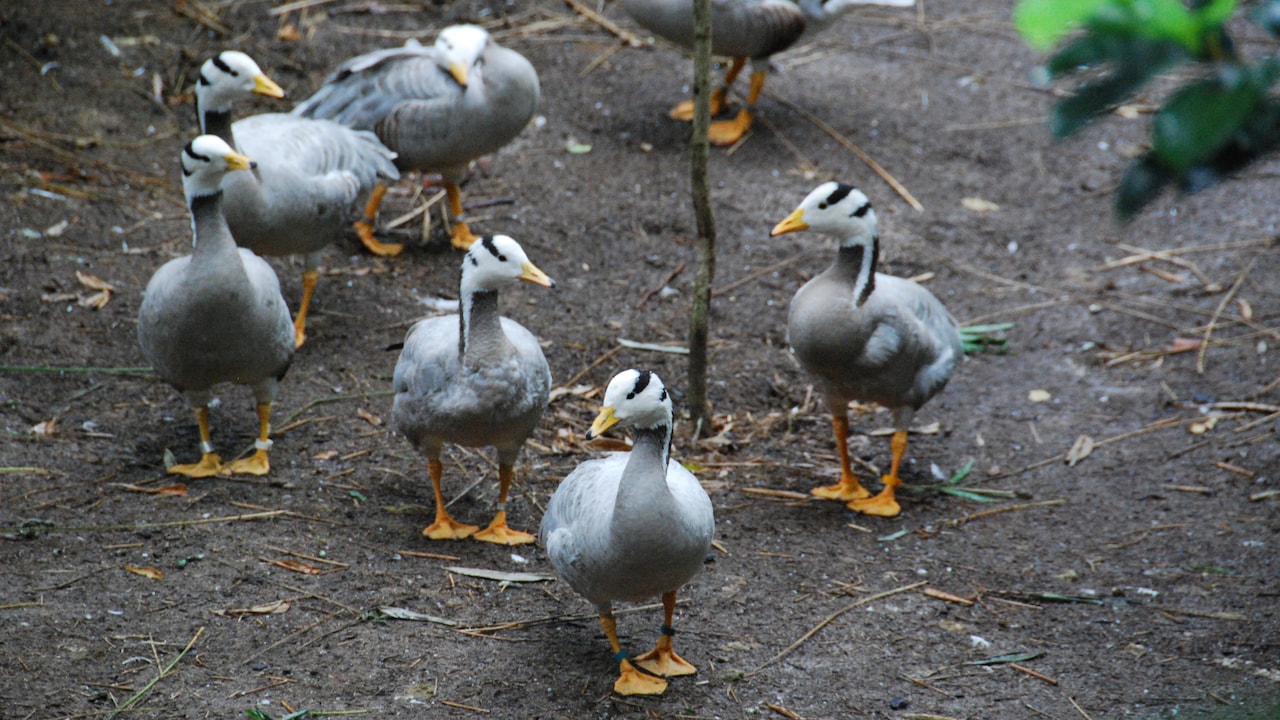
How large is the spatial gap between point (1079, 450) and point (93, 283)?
17.7 ft

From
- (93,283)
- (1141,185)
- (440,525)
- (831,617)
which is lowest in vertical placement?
(831,617)

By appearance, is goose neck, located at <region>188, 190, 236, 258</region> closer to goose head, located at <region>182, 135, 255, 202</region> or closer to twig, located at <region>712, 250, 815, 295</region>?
goose head, located at <region>182, 135, 255, 202</region>

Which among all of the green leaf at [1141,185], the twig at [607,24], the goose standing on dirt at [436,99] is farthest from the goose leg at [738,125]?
the green leaf at [1141,185]

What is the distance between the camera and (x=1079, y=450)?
18.4ft

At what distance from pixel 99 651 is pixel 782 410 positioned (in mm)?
3576

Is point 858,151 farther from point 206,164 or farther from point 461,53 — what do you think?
point 206,164

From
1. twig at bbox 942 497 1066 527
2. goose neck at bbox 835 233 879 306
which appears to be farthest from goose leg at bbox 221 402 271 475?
twig at bbox 942 497 1066 527

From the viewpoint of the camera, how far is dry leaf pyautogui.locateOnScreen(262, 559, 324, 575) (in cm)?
422

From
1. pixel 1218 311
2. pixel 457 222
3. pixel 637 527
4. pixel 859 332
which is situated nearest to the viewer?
pixel 637 527

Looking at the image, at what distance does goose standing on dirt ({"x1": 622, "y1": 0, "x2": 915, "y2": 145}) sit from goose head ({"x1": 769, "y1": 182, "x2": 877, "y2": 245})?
269 centimetres

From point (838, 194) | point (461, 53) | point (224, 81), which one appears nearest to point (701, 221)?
point (838, 194)

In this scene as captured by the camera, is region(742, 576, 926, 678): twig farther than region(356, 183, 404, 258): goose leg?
No

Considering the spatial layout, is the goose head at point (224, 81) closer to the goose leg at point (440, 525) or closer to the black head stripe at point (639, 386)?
the goose leg at point (440, 525)

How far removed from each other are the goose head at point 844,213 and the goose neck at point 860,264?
11mm
